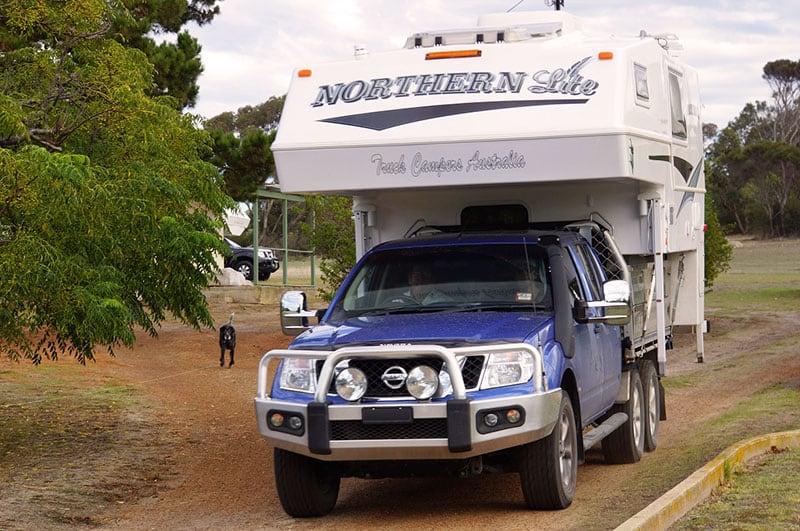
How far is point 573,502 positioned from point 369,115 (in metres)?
3.51

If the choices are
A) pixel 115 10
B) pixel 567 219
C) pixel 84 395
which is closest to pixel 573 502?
pixel 567 219

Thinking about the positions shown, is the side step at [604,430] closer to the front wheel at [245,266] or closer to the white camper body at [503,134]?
the white camper body at [503,134]

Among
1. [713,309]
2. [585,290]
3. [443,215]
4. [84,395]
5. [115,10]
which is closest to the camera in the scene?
[585,290]

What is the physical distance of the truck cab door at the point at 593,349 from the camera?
933 centimetres

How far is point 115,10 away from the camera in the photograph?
12438 mm

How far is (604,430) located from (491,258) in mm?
1640

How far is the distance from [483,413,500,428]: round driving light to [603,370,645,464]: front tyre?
10.4 feet

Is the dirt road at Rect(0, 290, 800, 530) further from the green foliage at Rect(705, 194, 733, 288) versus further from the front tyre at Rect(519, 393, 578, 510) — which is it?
the green foliage at Rect(705, 194, 733, 288)

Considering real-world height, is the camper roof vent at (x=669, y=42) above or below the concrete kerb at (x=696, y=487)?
above

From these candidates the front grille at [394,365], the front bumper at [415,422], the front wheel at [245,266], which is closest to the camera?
the front bumper at [415,422]

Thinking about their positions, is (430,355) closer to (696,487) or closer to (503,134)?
(696,487)

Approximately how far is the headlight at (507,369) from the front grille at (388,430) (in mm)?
412

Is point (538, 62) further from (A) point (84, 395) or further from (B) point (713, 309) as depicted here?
(B) point (713, 309)

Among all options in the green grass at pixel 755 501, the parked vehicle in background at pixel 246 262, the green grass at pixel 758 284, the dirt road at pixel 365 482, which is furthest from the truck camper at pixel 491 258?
the parked vehicle in background at pixel 246 262
